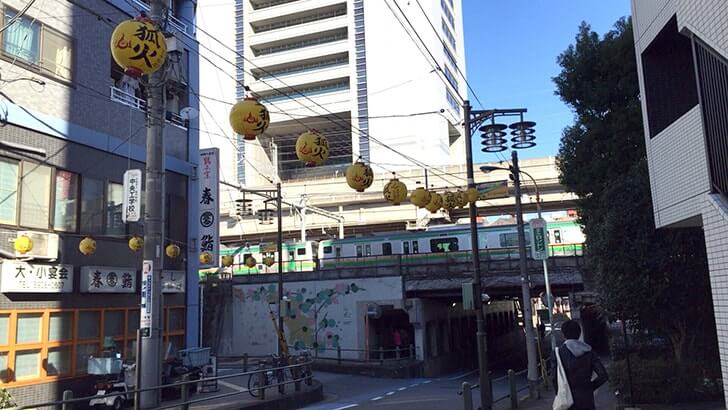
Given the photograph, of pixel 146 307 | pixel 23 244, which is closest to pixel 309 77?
pixel 23 244

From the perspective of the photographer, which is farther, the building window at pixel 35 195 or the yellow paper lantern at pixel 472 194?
the yellow paper lantern at pixel 472 194

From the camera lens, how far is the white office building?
7746 mm

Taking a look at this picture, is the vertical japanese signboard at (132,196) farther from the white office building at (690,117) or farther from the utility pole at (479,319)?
the white office building at (690,117)

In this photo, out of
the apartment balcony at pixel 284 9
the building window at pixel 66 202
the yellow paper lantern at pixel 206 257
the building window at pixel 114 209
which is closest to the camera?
the building window at pixel 66 202

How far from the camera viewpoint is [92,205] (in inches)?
612

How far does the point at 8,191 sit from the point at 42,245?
4.62 ft

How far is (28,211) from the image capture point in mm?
13695

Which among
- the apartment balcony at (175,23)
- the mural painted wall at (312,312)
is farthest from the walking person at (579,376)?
the mural painted wall at (312,312)

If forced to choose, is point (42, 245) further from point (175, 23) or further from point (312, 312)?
point (312, 312)

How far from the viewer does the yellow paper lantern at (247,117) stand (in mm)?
10047

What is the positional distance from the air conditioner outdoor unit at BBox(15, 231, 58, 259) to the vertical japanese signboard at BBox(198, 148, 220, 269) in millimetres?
5549

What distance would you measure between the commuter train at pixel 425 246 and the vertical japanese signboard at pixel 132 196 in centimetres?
1908

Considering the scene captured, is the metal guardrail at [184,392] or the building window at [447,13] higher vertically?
the building window at [447,13]

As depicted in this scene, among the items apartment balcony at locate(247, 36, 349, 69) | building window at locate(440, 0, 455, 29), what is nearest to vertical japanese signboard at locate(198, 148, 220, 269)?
apartment balcony at locate(247, 36, 349, 69)
